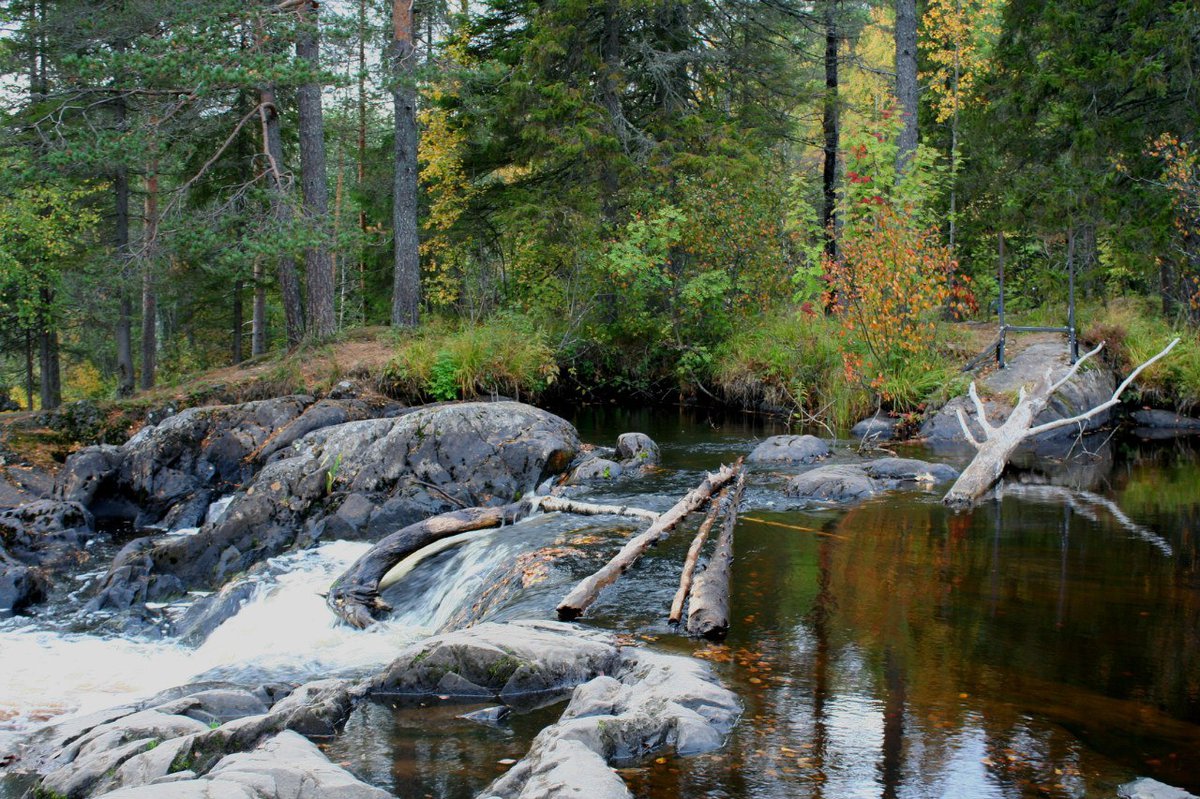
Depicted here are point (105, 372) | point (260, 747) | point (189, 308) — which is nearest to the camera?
point (260, 747)

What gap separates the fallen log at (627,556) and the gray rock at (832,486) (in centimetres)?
166

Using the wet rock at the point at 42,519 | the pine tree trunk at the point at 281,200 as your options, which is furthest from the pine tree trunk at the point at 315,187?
the wet rock at the point at 42,519

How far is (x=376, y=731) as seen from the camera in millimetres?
5324

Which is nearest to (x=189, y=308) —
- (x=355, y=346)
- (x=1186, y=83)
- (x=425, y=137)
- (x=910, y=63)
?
(x=425, y=137)

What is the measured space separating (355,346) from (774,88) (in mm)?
10539

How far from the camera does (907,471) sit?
11.5 m

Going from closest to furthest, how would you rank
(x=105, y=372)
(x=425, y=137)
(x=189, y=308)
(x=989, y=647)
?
(x=989, y=647), (x=425, y=137), (x=189, y=308), (x=105, y=372)

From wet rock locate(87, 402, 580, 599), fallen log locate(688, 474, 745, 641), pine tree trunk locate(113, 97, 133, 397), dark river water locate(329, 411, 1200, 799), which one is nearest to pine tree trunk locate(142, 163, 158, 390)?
pine tree trunk locate(113, 97, 133, 397)

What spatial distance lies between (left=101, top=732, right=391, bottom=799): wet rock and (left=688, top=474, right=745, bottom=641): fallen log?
2.61 m

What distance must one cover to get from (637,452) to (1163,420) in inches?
342

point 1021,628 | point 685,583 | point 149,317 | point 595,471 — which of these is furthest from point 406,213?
point 1021,628

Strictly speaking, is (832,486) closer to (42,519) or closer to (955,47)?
(42,519)

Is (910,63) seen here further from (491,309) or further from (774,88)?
(491,309)

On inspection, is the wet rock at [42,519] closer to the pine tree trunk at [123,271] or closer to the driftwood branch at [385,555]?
the driftwood branch at [385,555]
